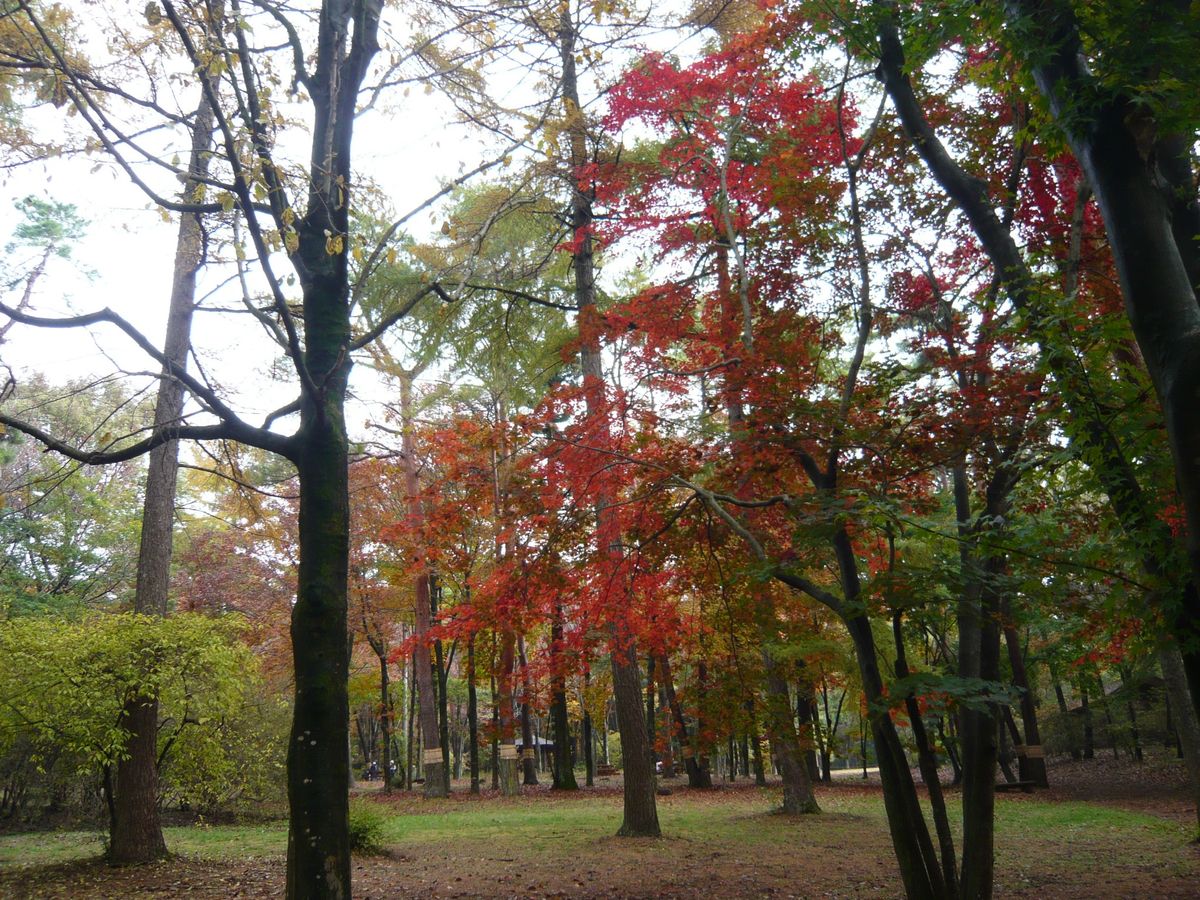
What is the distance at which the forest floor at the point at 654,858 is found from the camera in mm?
6902

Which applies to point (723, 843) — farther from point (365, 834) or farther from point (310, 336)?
point (310, 336)

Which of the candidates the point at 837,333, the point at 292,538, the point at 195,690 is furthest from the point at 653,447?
the point at 292,538

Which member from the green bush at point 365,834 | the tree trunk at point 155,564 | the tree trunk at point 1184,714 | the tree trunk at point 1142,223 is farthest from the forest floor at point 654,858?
the tree trunk at point 1142,223

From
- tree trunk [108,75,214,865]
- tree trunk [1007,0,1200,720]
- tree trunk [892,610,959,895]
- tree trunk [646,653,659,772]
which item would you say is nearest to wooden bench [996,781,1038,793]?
tree trunk [646,653,659,772]

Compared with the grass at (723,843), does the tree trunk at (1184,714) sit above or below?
above

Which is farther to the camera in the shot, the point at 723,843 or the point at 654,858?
the point at 723,843

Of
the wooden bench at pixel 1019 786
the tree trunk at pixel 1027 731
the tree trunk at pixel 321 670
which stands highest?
the tree trunk at pixel 321 670

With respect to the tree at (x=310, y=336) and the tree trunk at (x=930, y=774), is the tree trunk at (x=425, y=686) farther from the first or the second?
the tree trunk at (x=930, y=774)

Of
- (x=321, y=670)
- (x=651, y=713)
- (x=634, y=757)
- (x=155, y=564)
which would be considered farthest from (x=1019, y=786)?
(x=321, y=670)

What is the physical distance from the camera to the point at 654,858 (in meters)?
8.27

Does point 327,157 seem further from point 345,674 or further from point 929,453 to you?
point 929,453

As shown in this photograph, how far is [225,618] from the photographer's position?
945cm

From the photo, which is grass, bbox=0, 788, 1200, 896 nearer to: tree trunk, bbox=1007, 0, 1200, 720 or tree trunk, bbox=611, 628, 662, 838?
tree trunk, bbox=611, 628, 662, 838

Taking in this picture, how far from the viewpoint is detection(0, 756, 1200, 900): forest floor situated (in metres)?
6.90
